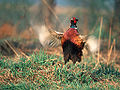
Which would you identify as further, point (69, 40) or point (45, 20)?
point (45, 20)

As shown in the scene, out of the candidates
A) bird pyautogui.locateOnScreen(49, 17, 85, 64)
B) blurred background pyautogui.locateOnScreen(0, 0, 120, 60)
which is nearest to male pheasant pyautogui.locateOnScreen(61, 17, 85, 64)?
bird pyautogui.locateOnScreen(49, 17, 85, 64)

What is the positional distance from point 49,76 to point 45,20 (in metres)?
1.47

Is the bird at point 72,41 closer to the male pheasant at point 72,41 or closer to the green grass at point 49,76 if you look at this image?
the male pheasant at point 72,41

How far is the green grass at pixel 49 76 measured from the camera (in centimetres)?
326

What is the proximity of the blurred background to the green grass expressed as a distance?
25.4 inches

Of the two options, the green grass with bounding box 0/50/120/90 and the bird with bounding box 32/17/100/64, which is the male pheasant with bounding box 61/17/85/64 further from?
the green grass with bounding box 0/50/120/90

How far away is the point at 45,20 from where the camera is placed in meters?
4.39

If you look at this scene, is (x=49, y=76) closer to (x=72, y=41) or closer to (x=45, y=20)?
(x=72, y=41)

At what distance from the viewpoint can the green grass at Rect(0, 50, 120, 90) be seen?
3.26 meters

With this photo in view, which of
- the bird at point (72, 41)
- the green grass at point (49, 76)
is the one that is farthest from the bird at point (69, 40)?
the green grass at point (49, 76)

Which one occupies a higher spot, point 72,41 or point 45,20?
point 45,20

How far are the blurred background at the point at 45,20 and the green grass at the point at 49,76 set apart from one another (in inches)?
25.4

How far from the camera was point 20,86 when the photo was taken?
3.17m

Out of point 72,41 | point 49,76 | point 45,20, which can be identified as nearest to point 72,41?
point 72,41
